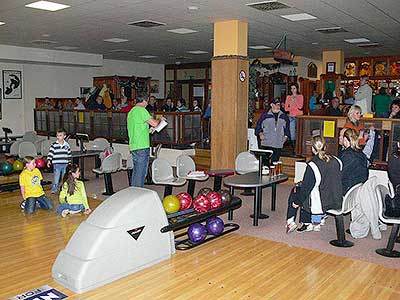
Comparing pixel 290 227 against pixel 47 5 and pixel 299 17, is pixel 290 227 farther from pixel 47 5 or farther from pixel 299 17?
pixel 47 5

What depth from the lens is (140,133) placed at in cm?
596

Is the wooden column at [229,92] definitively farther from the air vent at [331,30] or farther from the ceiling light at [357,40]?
the ceiling light at [357,40]

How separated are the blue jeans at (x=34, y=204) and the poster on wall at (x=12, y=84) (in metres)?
8.51

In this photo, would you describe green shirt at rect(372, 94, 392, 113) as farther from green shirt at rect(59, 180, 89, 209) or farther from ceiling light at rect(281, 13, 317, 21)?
green shirt at rect(59, 180, 89, 209)

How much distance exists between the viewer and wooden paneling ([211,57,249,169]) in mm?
7773

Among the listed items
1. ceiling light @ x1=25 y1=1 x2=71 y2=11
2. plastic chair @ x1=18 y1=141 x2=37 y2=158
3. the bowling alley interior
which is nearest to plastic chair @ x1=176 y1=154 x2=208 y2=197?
the bowling alley interior

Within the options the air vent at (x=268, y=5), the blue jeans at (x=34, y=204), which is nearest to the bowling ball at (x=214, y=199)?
the blue jeans at (x=34, y=204)

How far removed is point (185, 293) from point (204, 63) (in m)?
13.9

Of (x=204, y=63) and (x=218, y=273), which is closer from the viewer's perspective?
(x=218, y=273)

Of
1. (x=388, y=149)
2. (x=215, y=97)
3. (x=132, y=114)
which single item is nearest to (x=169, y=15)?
(x=215, y=97)

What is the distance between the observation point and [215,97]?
8.03 meters

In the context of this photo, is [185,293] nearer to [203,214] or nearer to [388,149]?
[203,214]

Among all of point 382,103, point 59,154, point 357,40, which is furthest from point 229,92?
point 357,40

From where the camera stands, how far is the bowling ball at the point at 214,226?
4801 millimetres
